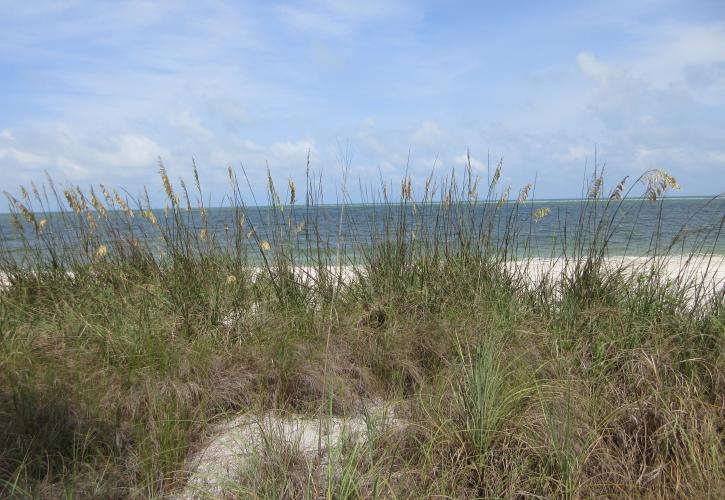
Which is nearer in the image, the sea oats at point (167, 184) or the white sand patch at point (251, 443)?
the white sand patch at point (251, 443)

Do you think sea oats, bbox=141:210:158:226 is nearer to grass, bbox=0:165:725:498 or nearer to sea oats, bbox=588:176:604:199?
grass, bbox=0:165:725:498

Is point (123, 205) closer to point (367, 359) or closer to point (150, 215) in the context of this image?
point (150, 215)

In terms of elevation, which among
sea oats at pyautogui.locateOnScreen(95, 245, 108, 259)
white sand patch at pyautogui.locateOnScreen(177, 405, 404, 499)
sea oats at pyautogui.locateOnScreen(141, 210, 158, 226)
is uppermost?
sea oats at pyautogui.locateOnScreen(141, 210, 158, 226)

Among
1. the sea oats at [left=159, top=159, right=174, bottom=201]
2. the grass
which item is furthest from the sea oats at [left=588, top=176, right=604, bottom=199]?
the sea oats at [left=159, top=159, right=174, bottom=201]

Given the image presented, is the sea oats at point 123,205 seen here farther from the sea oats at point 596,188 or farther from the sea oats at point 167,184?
the sea oats at point 596,188

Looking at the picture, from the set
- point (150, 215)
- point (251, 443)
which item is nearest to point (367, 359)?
point (251, 443)

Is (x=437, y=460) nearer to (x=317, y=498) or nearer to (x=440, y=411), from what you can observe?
(x=440, y=411)

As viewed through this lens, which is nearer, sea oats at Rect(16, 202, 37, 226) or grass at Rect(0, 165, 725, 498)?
grass at Rect(0, 165, 725, 498)

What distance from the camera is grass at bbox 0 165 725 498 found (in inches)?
88.7

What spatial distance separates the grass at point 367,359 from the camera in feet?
7.39

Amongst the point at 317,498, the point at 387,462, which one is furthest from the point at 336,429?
the point at 317,498

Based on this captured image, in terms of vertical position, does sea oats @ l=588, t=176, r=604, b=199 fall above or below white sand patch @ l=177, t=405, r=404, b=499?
above

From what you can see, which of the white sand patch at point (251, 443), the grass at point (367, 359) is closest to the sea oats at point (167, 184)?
the grass at point (367, 359)

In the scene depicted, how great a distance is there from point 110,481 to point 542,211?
3318mm
